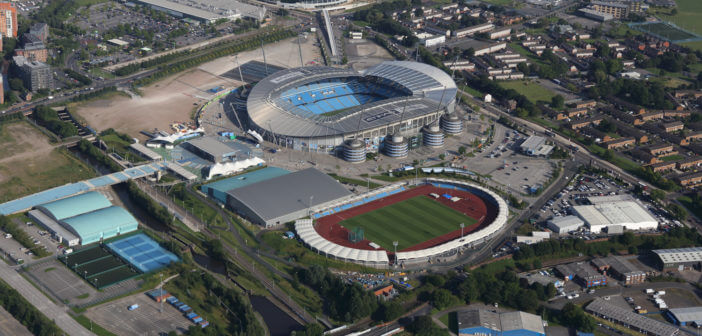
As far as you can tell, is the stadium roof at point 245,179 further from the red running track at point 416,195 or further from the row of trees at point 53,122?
the row of trees at point 53,122

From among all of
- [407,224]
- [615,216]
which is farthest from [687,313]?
[407,224]

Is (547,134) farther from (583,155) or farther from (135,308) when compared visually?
(135,308)

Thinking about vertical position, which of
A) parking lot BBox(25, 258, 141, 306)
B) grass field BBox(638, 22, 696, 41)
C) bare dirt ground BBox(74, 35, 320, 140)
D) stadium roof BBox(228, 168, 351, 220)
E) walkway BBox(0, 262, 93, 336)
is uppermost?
stadium roof BBox(228, 168, 351, 220)

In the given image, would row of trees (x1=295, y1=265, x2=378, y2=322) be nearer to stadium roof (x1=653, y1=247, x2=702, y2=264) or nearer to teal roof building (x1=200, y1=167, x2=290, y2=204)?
teal roof building (x1=200, y1=167, x2=290, y2=204)

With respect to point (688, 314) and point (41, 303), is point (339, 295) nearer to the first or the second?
point (41, 303)

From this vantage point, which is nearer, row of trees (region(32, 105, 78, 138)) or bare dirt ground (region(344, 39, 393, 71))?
row of trees (region(32, 105, 78, 138))

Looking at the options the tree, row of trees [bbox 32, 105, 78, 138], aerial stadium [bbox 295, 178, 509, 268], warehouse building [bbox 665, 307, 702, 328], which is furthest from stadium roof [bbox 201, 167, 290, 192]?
the tree
